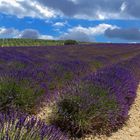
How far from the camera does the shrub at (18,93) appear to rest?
22.8 feet

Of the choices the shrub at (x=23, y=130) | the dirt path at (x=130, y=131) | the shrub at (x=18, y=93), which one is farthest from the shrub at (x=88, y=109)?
the shrub at (x=23, y=130)

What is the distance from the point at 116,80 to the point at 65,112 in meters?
2.35

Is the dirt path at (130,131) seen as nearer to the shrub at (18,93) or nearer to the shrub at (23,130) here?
the shrub at (18,93)

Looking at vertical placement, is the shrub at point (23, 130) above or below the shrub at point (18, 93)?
above

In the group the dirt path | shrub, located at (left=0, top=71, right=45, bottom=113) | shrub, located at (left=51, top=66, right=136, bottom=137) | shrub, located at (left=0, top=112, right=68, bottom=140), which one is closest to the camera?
shrub, located at (left=0, top=112, right=68, bottom=140)

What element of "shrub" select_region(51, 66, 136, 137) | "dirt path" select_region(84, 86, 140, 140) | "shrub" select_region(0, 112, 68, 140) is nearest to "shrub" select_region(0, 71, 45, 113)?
"shrub" select_region(51, 66, 136, 137)

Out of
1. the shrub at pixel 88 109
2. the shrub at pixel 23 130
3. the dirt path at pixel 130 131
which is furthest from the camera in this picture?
the dirt path at pixel 130 131

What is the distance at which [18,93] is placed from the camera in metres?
7.13

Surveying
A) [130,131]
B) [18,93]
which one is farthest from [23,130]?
[130,131]

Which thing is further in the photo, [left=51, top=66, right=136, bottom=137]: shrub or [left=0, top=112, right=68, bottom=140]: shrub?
[left=51, top=66, right=136, bottom=137]: shrub

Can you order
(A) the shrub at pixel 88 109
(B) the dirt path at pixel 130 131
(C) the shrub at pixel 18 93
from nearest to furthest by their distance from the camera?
(A) the shrub at pixel 88 109 → (B) the dirt path at pixel 130 131 → (C) the shrub at pixel 18 93

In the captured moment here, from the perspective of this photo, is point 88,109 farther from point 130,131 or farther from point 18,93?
point 18,93

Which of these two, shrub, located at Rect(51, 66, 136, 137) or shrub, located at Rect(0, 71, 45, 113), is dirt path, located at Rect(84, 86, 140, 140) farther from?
shrub, located at Rect(0, 71, 45, 113)

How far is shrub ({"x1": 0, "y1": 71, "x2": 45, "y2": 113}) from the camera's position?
6.96 metres
